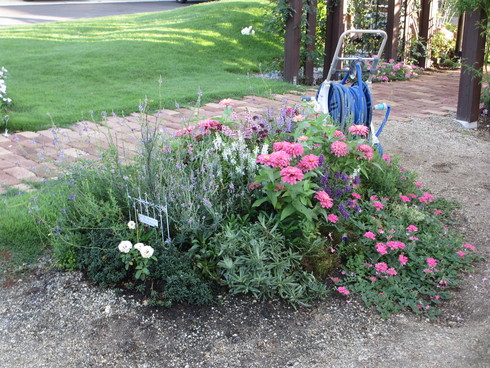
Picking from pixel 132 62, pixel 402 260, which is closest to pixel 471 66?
pixel 402 260

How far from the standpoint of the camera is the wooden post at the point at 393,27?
9.18m

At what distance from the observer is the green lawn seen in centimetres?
628

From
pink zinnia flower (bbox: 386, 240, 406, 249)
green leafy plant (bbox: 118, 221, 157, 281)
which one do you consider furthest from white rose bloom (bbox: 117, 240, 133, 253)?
pink zinnia flower (bbox: 386, 240, 406, 249)

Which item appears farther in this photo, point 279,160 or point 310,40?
point 310,40

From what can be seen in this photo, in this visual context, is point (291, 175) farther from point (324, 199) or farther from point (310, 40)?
point (310, 40)

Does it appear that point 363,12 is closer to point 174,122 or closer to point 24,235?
point 174,122

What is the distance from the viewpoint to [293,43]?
788 cm

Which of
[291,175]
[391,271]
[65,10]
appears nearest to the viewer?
[291,175]

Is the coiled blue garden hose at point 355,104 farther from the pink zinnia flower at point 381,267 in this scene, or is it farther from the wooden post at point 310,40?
the wooden post at point 310,40

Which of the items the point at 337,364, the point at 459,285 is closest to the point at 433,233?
the point at 459,285

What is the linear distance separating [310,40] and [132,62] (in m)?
2.81

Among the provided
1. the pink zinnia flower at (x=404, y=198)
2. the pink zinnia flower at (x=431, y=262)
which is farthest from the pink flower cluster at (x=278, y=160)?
the pink zinnia flower at (x=404, y=198)

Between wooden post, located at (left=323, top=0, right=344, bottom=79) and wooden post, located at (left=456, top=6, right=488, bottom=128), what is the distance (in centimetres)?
252

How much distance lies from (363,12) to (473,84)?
395 cm
